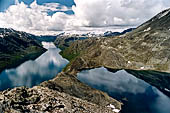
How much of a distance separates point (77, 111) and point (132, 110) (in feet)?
230

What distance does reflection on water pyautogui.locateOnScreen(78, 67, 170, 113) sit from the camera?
108 metres

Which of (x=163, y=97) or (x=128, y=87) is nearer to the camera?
(x=163, y=97)

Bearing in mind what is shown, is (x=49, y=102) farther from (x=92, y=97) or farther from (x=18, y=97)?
(x=92, y=97)

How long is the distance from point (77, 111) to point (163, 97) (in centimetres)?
11212

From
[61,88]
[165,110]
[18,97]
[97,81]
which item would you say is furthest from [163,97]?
[18,97]

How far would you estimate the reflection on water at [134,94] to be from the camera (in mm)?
107800

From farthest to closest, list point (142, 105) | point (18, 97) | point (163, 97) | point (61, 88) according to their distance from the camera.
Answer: point (163, 97)
point (142, 105)
point (61, 88)
point (18, 97)

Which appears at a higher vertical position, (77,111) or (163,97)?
(77,111)

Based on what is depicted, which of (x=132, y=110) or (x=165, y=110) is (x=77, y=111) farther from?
(x=165, y=110)

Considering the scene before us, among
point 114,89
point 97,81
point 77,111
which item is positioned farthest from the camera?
point 97,81

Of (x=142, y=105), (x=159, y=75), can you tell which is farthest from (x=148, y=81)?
(x=142, y=105)

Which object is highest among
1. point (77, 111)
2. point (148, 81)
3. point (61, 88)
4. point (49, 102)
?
point (49, 102)

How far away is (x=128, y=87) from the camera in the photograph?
152875 mm

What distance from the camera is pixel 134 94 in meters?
134
